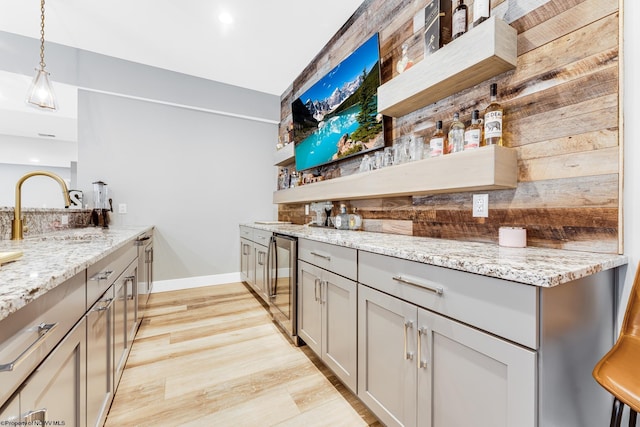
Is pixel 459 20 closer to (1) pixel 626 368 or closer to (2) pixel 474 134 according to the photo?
(2) pixel 474 134

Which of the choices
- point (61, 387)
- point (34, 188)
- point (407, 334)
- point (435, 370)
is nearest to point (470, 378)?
point (435, 370)

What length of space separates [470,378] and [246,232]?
3001 millimetres

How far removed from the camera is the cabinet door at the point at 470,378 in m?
0.74

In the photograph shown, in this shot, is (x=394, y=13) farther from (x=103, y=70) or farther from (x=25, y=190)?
(x=25, y=190)

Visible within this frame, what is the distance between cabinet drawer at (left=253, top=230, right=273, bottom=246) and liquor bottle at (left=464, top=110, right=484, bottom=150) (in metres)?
1.71

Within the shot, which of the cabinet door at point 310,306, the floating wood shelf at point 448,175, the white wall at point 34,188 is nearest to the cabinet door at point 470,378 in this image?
the floating wood shelf at point 448,175

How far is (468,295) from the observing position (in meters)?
0.87

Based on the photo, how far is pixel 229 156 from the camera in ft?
12.7

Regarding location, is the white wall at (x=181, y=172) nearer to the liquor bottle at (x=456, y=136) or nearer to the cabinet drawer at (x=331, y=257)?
the cabinet drawer at (x=331, y=257)

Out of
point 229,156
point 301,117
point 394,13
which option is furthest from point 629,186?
point 229,156

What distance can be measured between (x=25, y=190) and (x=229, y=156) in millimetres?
5433

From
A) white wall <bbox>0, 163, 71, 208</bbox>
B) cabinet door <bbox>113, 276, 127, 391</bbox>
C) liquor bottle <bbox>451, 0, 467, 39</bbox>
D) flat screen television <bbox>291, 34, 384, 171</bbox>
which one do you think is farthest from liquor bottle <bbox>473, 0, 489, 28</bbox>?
white wall <bbox>0, 163, 71, 208</bbox>

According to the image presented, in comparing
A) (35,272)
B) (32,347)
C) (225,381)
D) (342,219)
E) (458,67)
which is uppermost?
(458,67)

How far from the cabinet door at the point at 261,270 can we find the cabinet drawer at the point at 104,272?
A: 116cm
